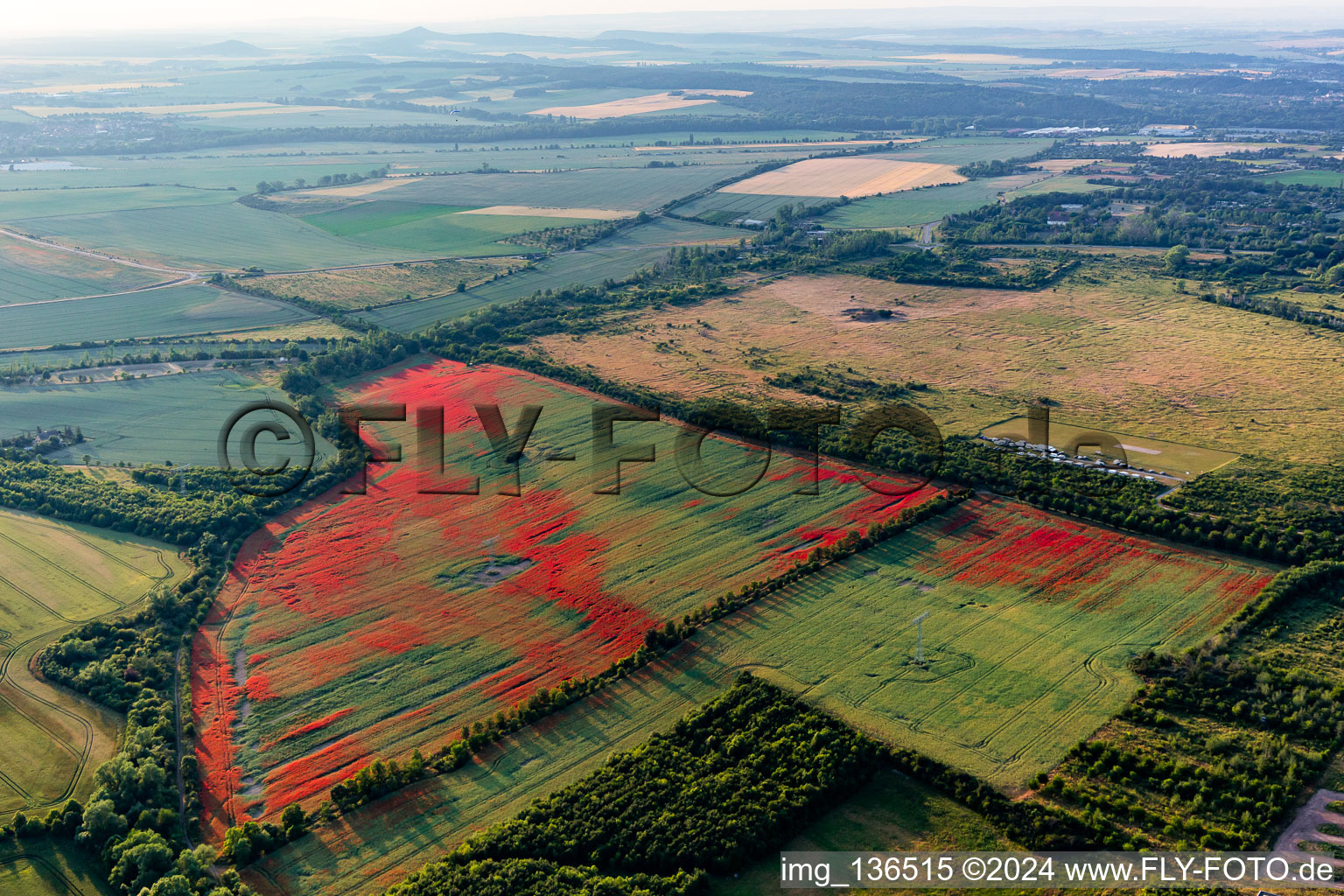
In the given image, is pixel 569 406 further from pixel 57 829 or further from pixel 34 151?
pixel 34 151

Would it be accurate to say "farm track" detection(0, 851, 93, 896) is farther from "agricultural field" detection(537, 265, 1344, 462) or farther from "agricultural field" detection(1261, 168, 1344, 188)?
"agricultural field" detection(1261, 168, 1344, 188)

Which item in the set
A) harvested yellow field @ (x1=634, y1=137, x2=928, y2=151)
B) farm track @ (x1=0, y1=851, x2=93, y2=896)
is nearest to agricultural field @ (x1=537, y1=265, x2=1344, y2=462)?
farm track @ (x1=0, y1=851, x2=93, y2=896)

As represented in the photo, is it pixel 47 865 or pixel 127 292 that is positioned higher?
pixel 127 292

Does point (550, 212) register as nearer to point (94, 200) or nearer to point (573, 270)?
point (573, 270)

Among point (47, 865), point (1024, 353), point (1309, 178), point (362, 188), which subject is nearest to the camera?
point (47, 865)

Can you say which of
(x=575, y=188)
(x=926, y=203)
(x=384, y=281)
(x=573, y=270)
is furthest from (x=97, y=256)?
(x=926, y=203)

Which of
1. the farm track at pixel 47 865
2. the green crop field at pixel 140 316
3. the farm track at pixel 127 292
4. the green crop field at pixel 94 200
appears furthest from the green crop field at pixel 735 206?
the farm track at pixel 47 865

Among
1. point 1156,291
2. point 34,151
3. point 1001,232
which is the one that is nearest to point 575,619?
point 1156,291
